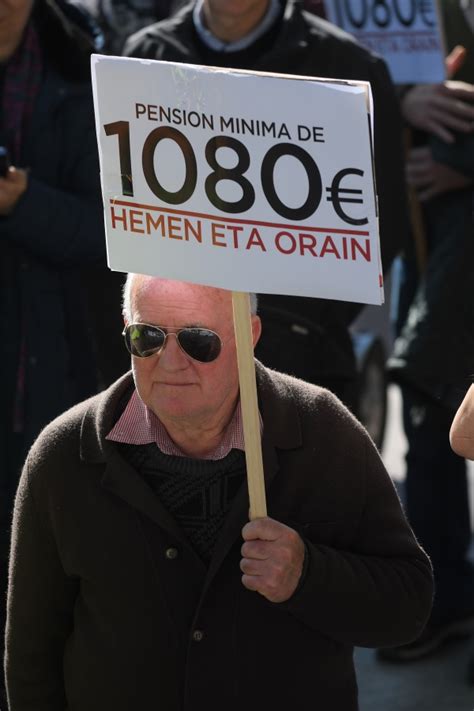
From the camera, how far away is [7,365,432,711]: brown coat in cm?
273

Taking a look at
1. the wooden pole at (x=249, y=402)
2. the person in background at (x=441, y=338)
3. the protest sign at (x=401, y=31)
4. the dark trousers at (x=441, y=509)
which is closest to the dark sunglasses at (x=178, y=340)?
the wooden pole at (x=249, y=402)

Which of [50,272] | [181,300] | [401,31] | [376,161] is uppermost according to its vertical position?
[401,31]

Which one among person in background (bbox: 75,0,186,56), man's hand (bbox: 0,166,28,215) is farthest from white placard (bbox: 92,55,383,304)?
person in background (bbox: 75,0,186,56)

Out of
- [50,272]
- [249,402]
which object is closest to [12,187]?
[50,272]

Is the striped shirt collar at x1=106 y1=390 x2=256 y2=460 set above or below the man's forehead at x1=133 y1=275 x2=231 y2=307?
below

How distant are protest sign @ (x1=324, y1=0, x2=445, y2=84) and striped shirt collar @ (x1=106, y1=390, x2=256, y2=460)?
2.57 m

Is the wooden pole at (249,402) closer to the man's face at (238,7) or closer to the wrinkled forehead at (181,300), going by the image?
the wrinkled forehead at (181,300)

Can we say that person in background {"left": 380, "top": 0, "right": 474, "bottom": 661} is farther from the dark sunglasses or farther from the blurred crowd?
the dark sunglasses

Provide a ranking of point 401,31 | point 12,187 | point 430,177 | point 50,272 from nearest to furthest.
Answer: point 12,187
point 50,272
point 430,177
point 401,31

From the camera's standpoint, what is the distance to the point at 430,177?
16.1ft

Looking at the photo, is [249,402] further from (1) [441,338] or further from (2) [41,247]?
(1) [441,338]

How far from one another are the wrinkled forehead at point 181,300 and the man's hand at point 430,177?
7.34 ft

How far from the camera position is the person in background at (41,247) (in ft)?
13.7

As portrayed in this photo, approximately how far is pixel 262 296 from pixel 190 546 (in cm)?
161
